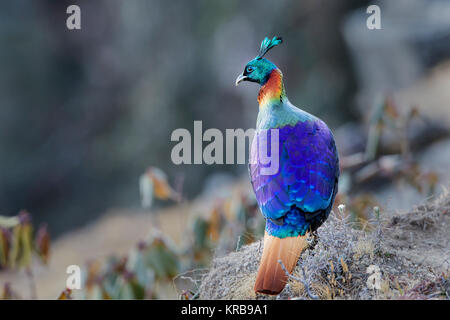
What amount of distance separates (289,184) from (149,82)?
377 inches

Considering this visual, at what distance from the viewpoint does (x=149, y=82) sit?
39.4ft

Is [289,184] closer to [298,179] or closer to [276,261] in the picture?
[298,179]

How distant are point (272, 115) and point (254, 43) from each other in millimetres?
7052

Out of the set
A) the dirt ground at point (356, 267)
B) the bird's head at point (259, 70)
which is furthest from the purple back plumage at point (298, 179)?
the bird's head at point (259, 70)

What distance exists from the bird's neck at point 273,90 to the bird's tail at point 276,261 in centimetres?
88

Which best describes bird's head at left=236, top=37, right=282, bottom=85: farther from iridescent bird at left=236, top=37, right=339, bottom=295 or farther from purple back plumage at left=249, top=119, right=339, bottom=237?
purple back plumage at left=249, top=119, right=339, bottom=237

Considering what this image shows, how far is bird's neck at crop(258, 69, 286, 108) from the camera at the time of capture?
325 centimetres

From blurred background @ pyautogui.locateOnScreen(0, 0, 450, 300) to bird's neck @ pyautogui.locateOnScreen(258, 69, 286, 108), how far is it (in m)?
5.44

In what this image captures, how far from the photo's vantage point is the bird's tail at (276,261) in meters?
2.64

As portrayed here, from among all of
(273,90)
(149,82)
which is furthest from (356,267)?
(149,82)

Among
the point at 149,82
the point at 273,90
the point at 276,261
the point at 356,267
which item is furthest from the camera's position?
the point at 149,82

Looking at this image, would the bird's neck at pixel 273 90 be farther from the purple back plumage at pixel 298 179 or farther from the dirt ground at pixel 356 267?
the dirt ground at pixel 356 267
